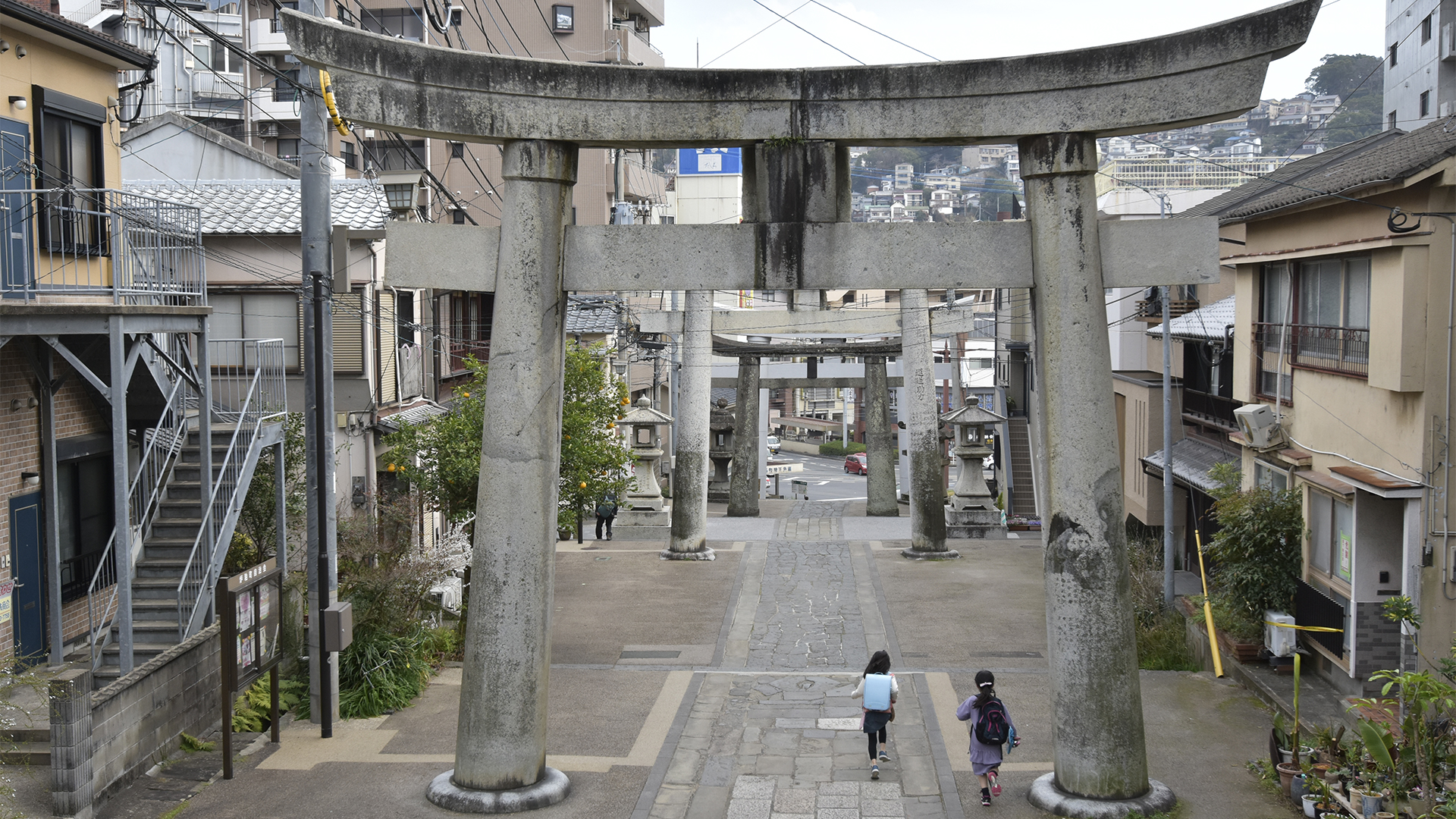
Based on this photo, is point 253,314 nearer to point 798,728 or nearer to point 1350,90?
point 798,728

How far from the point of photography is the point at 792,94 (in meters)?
10.1

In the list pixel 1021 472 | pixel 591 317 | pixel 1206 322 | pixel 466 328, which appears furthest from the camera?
pixel 591 317

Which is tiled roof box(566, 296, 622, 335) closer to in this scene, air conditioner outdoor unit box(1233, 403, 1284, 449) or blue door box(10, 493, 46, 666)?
blue door box(10, 493, 46, 666)

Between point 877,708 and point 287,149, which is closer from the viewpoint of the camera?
point 877,708

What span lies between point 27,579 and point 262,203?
10065mm

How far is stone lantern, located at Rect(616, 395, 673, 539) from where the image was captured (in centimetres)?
2877

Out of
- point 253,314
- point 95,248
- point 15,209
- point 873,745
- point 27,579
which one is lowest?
point 873,745

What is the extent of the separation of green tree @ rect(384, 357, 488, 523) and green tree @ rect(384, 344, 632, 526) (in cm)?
1

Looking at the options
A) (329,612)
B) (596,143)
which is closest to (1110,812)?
(596,143)

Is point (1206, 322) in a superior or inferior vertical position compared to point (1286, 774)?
superior

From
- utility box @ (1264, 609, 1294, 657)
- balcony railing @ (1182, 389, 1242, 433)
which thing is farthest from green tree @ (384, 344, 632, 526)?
balcony railing @ (1182, 389, 1242, 433)

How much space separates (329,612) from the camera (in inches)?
492

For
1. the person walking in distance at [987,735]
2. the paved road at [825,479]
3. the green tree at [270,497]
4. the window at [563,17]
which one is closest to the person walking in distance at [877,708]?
the person walking in distance at [987,735]

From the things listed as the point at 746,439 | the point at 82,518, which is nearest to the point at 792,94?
the point at 82,518
